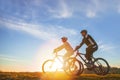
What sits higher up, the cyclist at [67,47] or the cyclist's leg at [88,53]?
the cyclist at [67,47]

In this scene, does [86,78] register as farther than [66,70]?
No

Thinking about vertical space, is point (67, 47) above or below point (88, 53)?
above

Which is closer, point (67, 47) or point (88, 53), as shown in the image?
point (88, 53)

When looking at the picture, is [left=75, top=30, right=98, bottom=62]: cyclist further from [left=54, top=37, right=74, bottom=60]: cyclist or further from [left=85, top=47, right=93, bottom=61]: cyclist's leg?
[left=54, top=37, right=74, bottom=60]: cyclist

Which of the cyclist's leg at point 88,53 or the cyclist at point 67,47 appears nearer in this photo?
the cyclist's leg at point 88,53

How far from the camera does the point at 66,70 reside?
22.3 metres

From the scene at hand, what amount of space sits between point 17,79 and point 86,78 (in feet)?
17.5

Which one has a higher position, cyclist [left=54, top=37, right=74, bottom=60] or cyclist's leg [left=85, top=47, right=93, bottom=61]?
cyclist [left=54, top=37, right=74, bottom=60]

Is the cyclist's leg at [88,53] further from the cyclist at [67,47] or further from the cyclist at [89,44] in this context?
the cyclist at [67,47]

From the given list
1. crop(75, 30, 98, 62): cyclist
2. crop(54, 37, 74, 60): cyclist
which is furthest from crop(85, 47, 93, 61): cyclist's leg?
crop(54, 37, 74, 60): cyclist

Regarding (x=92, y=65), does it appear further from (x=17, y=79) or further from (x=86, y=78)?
(x=17, y=79)

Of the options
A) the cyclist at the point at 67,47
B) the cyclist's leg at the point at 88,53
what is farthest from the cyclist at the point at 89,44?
the cyclist at the point at 67,47

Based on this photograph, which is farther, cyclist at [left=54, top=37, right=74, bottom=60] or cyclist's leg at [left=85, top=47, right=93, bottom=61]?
cyclist at [left=54, top=37, right=74, bottom=60]

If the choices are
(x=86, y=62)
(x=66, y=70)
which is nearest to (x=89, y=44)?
(x=86, y=62)
